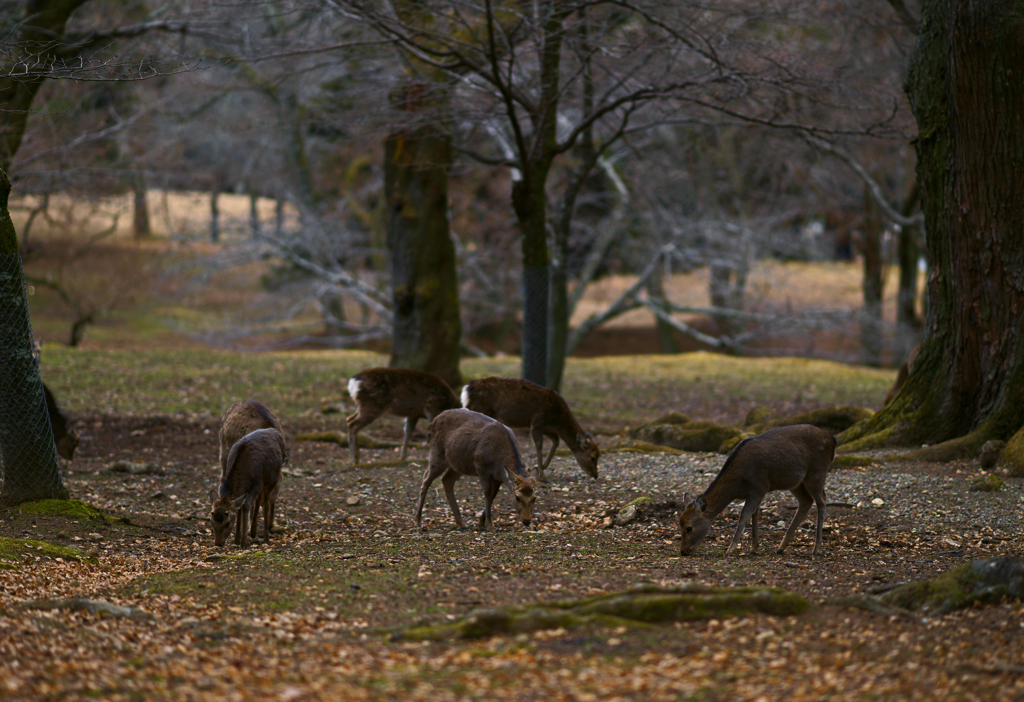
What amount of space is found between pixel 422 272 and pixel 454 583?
991 cm

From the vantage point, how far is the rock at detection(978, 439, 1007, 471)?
29.4 ft

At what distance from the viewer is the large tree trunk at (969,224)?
9.16m

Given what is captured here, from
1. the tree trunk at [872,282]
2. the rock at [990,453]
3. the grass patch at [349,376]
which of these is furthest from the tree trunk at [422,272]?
the tree trunk at [872,282]

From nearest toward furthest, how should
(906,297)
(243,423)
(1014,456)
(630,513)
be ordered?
(630,513) < (243,423) < (1014,456) < (906,297)

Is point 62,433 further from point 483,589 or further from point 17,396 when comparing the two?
point 483,589

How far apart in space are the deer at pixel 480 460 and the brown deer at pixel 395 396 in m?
2.91

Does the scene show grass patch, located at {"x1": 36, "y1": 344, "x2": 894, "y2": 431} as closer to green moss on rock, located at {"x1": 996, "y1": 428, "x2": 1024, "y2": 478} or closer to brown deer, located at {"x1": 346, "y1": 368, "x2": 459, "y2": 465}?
brown deer, located at {"x1": 346, "y1": 368, "x2": 459, "y2": 465}

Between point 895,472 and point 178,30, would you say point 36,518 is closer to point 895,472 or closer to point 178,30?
point 895,472

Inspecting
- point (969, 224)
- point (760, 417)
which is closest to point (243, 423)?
point (969, 224)

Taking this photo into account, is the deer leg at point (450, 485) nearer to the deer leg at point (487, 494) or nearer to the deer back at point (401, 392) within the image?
the deer leg at point (487, 494)

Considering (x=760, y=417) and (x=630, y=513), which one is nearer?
(x=630, y=513)

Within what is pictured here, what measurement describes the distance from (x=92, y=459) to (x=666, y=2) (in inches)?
331

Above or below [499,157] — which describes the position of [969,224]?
below

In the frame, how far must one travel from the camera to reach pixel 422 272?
50.8 ft
